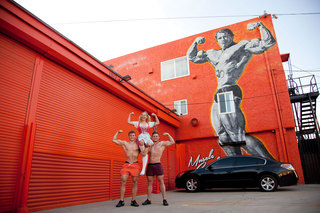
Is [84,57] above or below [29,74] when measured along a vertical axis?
above

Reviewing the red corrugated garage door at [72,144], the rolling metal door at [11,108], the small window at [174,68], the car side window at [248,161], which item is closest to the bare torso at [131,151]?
the red corrugated garage door at [72,144]

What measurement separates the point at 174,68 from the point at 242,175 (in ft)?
27.1

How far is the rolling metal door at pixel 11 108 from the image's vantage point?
13.5 ft

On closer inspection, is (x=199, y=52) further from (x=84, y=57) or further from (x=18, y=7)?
(x=18, y=7)

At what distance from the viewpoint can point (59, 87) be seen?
574 cm

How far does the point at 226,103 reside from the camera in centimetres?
1216

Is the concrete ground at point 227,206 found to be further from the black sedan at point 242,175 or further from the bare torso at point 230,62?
the bare torso at point 230,62

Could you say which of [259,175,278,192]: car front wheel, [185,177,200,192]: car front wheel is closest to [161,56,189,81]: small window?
[185,177,200,192]: car front wheel

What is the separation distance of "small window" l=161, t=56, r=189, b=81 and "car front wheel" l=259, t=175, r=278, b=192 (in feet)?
25.9

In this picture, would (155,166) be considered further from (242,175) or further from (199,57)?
(199,57)

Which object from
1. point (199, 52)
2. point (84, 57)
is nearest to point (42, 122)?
point (84, 57)

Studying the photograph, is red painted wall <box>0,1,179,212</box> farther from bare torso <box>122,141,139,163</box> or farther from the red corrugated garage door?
bare torso <box>122,141,139,163</box>

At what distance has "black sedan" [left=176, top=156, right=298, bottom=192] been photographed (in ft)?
24.4

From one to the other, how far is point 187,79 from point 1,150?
10.8 meters
